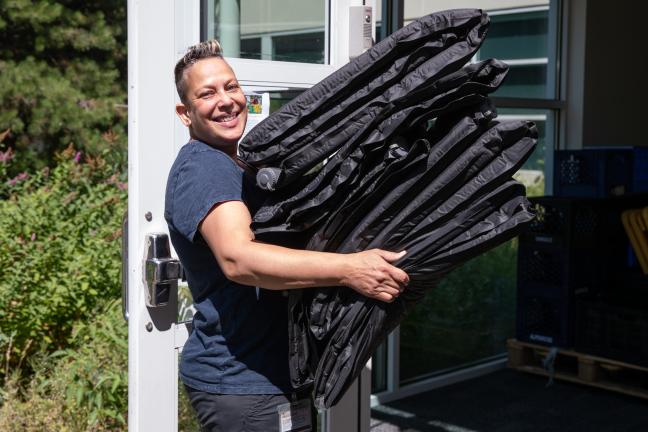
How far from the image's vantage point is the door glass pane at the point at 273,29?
2.75 m

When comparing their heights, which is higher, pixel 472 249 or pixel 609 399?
pixel 472 249

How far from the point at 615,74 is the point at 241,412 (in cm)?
537

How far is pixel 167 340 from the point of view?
2553 millimetres

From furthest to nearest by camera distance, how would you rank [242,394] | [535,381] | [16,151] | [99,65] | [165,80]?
[99,65] → [16,151] → [535,381] → [165,80] → [242,394]

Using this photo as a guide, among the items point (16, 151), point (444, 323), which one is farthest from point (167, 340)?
point (16, 151)

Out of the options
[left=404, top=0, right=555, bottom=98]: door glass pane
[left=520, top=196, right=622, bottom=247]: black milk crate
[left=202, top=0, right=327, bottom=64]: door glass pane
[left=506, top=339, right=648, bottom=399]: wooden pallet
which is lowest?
[left=506, top=339, right=648, bottom=399]: wooden pallet

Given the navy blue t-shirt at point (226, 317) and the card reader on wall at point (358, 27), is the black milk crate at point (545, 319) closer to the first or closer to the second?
the card reader on wall at point (358, 27)

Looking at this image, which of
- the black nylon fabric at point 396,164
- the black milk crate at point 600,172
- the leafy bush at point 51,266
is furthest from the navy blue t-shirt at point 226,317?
the black milk crate at point 600,172

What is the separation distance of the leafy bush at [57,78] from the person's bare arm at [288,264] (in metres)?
6.54

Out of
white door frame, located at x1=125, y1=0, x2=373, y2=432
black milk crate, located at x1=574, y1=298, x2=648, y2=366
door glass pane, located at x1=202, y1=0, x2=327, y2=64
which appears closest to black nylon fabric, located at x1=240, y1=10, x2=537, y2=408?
white door frame, located at x1=125, y1=0, x2=373, y2=432

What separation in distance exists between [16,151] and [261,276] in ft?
24.2

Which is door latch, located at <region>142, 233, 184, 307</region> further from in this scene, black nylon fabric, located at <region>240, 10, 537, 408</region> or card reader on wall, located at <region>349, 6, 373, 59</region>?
card reader on wall, located at <region>349, 6, 373, 59</region>

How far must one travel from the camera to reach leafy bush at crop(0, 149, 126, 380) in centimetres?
484

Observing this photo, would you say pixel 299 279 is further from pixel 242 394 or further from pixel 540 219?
pixel 540 219
